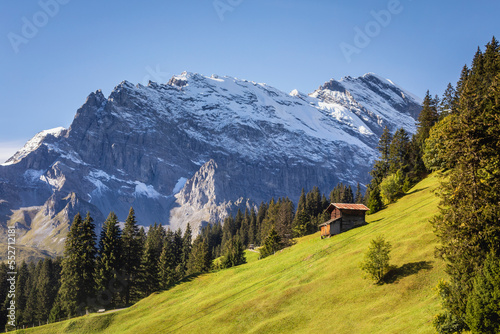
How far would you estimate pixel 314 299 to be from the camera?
132ft

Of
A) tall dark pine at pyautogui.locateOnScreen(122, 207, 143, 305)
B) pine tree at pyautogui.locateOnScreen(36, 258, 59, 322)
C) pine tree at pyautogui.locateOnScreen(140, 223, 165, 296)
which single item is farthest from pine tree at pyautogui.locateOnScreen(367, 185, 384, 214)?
pine tree at pyautogui.locateOnScreen(36, 258, 59, 322)

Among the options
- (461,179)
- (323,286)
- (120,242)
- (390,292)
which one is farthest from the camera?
(120,242)

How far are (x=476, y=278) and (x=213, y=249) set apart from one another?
13202 centimetres

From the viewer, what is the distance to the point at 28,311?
9656 centimetres

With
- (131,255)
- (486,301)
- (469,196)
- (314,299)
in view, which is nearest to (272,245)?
(131,255)

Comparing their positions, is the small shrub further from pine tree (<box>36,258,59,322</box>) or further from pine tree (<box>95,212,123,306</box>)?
pine tree (<box>36,258,59,322</box>)

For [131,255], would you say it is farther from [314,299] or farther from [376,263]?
[376,263]

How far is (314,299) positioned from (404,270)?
9366 millimetres

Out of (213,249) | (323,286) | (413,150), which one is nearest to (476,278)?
(323,286)

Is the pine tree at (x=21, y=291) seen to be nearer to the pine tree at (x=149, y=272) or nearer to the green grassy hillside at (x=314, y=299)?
the pine tree at (x=149, y=272)

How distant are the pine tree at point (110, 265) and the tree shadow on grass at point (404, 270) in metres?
52.9

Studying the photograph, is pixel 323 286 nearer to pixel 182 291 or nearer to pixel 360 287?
pixel 360 287

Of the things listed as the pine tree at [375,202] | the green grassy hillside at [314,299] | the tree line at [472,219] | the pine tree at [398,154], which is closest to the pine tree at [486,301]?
the tree line at [472,219]

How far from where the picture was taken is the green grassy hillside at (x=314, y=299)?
33.1m
